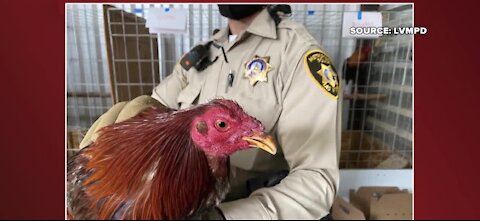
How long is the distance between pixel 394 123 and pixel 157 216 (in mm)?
445

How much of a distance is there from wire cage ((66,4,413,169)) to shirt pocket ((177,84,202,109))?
39 mm

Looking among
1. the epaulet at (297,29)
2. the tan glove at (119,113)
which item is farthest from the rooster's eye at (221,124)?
the epaulet at (297,29)

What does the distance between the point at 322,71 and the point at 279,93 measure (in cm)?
7

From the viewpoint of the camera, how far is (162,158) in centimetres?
39

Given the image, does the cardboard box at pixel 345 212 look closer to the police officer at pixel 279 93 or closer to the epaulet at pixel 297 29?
the police officer at pixel 279 93

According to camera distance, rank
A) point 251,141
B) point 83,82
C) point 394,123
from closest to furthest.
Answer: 1. point 251,141
2. point 83,82
3. point 394,123

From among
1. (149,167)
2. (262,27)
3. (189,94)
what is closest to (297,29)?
(262,27)

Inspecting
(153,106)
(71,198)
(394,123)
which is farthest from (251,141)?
(394,123)

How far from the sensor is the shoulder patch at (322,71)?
488 mm

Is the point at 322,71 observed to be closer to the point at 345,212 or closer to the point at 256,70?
the point at 256,70

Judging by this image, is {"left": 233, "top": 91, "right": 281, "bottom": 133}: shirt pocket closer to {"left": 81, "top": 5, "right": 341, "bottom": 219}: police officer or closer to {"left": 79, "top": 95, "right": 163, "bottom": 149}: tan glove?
{"left": 81, "top": 5, "right": 341, "bottom": 219}: police officer

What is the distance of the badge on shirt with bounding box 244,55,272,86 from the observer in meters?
0.50
